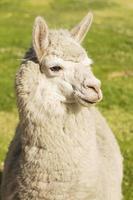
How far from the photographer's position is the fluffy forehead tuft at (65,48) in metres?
8.77

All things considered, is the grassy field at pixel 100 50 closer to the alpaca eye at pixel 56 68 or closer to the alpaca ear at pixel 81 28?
the alpaca eye at pixel 56 68

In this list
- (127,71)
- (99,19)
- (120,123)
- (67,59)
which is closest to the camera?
(67,59)

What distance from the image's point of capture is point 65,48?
883 cm

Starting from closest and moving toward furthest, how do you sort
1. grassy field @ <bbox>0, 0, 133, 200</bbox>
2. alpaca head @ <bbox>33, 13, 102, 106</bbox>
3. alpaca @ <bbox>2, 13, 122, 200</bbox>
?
alpaca head @ <bbox>33, 13, 102, 106</bbox> < alpaca @ <bbox>2, 13, 122, 200</bbox> < grassy field @ <bbox>0, 0, 133, 200</bbox>

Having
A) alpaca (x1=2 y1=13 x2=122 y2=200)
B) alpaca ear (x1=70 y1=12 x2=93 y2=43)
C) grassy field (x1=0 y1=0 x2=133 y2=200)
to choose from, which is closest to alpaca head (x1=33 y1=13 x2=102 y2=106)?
alpaca (x1=2 y1=13 x2=122 y2=200)

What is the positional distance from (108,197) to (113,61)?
21.3 m

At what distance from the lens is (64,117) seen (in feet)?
28.9

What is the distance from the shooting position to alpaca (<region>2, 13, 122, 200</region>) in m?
8.74

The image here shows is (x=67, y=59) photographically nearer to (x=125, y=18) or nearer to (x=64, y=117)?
(x=64, y=117)

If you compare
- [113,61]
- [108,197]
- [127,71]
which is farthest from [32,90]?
[113,61]

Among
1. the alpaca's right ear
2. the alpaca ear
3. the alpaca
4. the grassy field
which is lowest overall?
the grassy field

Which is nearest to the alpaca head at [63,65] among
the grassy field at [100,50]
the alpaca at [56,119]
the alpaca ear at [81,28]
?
the alpaca at [56,119]

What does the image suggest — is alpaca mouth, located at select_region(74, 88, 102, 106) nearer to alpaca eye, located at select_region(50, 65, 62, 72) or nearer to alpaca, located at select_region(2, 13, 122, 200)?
alpaca, located at select_region(2, 13, 122, 200)

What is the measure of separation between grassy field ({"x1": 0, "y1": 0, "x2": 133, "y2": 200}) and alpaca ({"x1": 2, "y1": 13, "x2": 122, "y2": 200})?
72cm
